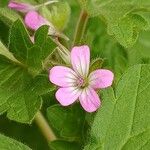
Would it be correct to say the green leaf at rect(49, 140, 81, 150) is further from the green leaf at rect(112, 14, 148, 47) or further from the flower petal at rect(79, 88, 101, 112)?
the green leaf at rect(112, 14, 148, 47)

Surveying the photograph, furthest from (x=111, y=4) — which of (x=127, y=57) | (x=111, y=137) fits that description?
(x=127, y=57)

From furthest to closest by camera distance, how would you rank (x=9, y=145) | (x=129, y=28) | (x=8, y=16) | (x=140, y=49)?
(x=140, y=49) < (x=8, y=16) < (x=129, y=28) < (x=9, y=145)

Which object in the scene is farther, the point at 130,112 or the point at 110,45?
the point at 110,45

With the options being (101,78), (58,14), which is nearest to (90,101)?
(101,78)

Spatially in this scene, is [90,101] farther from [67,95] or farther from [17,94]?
[17,94]

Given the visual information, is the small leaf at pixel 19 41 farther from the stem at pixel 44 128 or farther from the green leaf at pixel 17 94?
the stem at pixel 44 128

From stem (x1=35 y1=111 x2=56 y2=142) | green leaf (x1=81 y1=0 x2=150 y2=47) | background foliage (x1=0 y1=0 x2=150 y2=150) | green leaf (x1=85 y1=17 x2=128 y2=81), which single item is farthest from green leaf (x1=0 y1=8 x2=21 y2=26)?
green leaf (x1=85 y1=17 x2=128 y2=81)

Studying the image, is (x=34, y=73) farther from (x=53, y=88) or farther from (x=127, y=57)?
(x=127, y=57)
